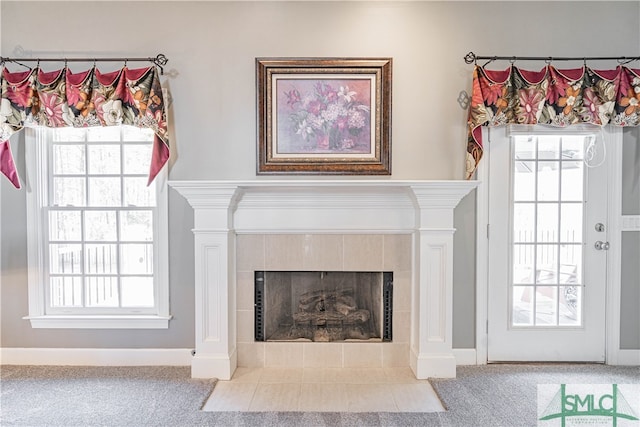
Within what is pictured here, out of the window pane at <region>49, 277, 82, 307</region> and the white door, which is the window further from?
the white door

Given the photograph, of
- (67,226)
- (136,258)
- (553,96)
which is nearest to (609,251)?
(553,96)

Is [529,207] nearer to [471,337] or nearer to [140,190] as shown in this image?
[471,337]

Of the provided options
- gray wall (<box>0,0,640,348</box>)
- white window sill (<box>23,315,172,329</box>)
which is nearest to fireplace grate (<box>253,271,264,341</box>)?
white window sill (<box>23,315,172,329</box>)

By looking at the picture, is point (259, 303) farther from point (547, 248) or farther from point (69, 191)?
point (547, 248)

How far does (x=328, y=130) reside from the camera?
9.35 ft

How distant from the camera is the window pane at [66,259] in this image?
9.72 ft

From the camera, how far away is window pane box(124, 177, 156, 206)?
2.95m

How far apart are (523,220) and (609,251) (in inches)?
25.8

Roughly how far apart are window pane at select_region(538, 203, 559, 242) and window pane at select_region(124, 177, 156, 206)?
2.80m

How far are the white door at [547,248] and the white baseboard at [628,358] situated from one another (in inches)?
4.7

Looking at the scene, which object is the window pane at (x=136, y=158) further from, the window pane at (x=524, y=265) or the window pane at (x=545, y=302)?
the window pane at (x=545, y=302)

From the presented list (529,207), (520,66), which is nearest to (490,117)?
(520,66)

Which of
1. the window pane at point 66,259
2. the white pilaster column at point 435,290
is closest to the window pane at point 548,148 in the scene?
the white pilaster column at point 435,290

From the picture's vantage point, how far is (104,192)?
9.70 ft
